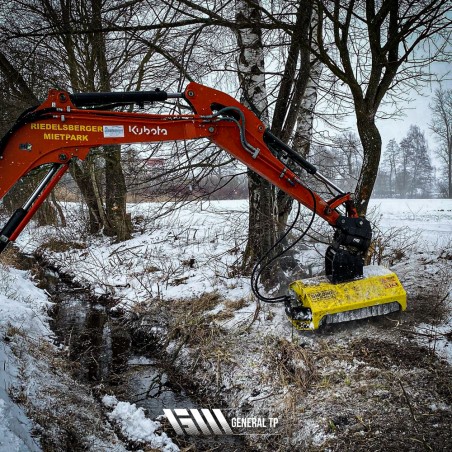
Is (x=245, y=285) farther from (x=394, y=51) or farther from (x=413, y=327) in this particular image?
(x=394, y=51)

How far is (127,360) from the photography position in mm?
5645

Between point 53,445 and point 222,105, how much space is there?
10.8 feet

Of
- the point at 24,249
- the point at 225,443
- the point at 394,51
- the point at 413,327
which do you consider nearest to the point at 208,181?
the point at 394,51

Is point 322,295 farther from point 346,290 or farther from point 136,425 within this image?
point 136,425

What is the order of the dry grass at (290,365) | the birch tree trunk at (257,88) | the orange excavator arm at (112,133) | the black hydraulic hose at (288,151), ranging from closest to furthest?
the orange excavator arm at (112,133)
the dry grass at (290,365)
the black hydraulic hose at (288,151)
the birch tree trunk at (257,88)

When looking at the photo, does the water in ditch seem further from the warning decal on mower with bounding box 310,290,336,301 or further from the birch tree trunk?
the birch tree trunk

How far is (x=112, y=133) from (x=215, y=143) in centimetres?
101

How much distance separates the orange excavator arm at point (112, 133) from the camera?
3.81 metres

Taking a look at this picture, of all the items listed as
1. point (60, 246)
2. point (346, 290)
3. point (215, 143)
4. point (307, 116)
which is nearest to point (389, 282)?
point (346, 290)

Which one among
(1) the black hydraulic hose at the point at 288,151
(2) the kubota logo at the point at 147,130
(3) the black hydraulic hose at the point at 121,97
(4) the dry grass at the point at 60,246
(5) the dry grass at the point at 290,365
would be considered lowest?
(5) the dry grass at the point at 290,365

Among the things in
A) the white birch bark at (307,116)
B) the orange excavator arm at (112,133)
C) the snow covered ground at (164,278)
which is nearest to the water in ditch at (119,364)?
the snow covered ground at (164,278)

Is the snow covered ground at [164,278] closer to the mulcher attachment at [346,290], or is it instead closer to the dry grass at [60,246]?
the dry grass at [60,246]

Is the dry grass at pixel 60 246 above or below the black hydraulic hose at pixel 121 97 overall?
below

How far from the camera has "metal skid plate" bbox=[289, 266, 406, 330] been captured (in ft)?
15.7
